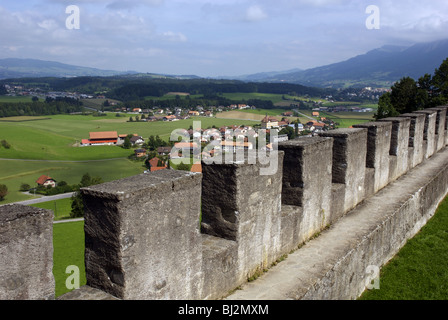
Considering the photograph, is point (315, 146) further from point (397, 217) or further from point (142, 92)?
point (142, 92)

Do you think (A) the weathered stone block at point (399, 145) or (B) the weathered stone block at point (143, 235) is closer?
(B) the weathered stone block at point (143, 235)

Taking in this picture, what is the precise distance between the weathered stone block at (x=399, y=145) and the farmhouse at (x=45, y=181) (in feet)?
142

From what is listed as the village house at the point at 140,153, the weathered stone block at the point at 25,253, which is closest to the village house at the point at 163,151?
the village house at the point at 140,153

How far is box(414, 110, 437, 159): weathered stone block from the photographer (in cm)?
1134

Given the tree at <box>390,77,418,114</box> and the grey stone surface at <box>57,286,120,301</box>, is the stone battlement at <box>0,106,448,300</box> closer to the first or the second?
the grey stone surface at <box>57,286,120,301</box>

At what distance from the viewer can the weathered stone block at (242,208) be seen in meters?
4.21

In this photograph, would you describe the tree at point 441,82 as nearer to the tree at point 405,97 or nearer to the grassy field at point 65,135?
the tree at point 405,97

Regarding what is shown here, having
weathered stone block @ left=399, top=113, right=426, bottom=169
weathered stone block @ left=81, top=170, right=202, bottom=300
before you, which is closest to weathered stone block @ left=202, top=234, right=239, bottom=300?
weathered stone block @ left=81, top=170, right=202, bottom=300

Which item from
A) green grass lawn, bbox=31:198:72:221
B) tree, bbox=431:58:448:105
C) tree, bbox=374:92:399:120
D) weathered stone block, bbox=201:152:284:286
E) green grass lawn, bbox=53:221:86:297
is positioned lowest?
green grass lawn, bbox=31:198:72:221

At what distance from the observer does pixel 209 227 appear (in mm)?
4508

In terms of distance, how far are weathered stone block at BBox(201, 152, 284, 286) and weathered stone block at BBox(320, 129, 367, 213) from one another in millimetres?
2146

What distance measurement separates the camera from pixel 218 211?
4.37 metres

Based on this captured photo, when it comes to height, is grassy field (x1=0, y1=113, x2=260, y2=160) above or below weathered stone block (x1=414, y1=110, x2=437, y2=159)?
below
